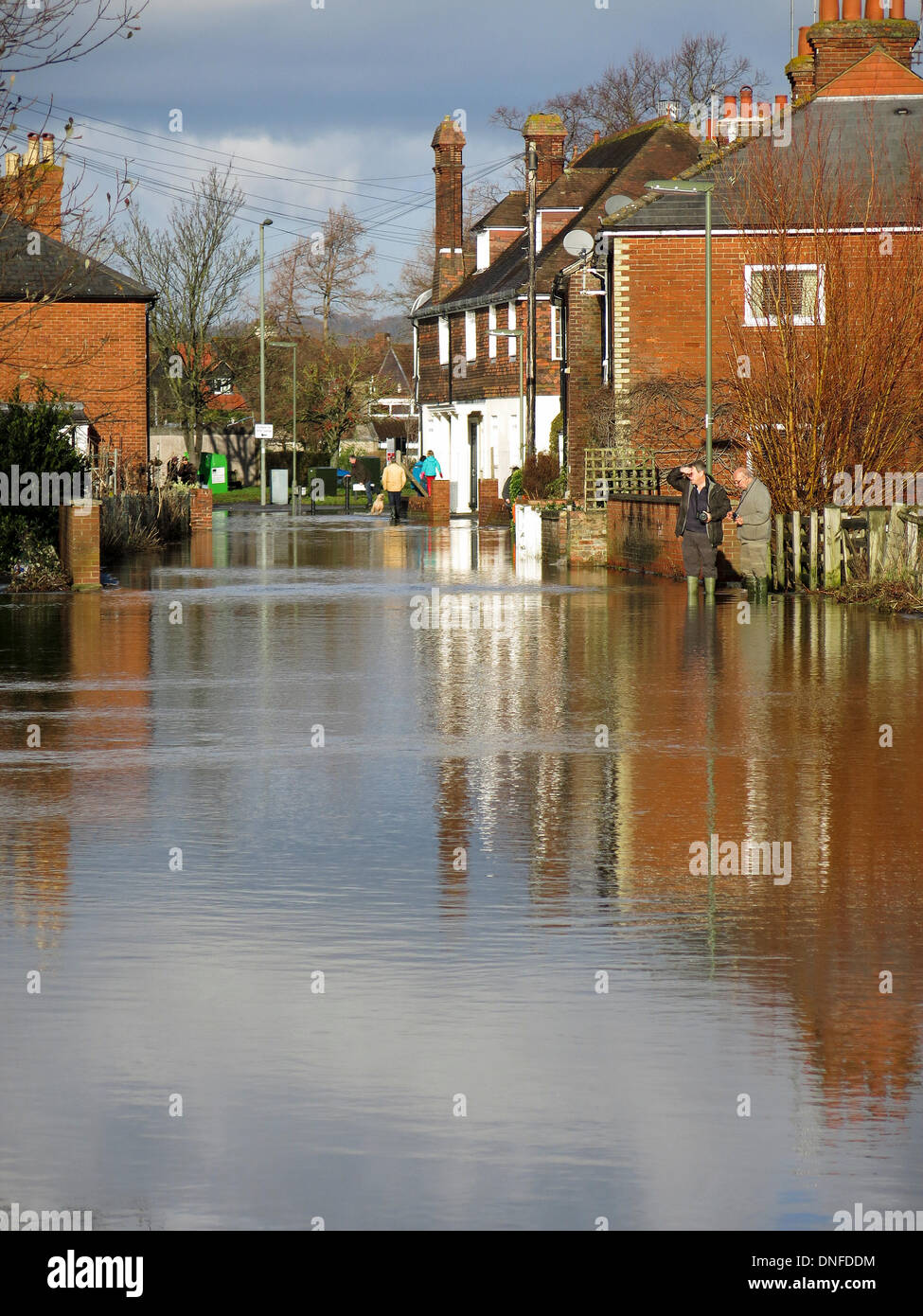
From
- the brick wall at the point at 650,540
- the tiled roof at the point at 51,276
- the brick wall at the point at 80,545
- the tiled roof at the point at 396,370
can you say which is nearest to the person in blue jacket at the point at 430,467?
the tiled roof at the point at 51,276

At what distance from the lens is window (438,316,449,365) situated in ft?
227

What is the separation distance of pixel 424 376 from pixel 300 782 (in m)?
61.8

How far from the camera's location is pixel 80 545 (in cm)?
2627

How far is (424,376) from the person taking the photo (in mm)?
72125

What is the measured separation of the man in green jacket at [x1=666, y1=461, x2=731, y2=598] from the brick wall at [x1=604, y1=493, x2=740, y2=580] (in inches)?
82.0

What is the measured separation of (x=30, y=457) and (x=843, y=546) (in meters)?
11.1

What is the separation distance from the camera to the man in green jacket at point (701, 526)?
24672 mm

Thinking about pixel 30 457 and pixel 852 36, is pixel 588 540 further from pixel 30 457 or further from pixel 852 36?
pixel 852 36

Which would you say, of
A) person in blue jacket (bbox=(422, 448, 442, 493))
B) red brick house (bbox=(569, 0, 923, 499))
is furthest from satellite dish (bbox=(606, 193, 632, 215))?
person in blue jacket (bbox=(422, 448, 442, 493))

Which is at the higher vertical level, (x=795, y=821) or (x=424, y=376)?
(x=424, y=376)

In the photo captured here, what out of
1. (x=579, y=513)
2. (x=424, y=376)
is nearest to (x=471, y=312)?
(x=424, y=376)

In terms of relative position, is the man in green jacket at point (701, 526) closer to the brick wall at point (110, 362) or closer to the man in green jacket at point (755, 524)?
the man in green jacket at point (755, 524)
